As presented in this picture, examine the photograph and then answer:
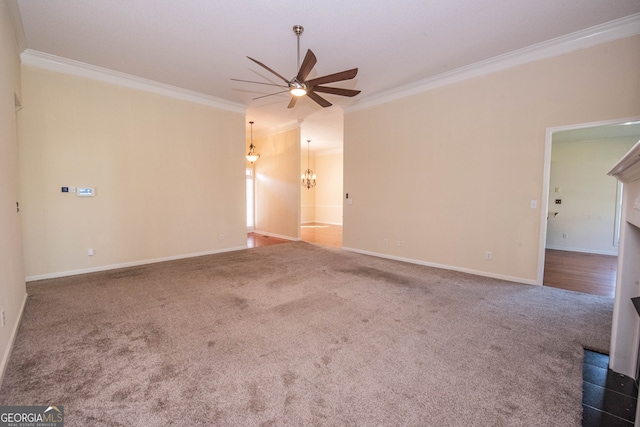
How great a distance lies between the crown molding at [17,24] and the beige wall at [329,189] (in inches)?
354

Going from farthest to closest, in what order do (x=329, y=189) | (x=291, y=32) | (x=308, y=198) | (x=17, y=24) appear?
(x=308, y=198) → (x=329, y=189) → (x=291, y=32) → (x=17, y=24)

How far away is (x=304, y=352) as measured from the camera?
7.02ft

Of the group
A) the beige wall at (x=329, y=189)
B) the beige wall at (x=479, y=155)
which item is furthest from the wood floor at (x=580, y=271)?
the beige wall at (x=329, y=189)

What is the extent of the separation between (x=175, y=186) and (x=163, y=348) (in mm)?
3708

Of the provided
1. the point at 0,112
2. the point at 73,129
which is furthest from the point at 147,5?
the point at 73,129

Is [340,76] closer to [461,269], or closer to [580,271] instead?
[461,269]

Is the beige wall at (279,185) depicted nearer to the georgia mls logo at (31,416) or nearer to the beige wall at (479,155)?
the beige wall at (479,155)

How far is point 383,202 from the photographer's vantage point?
5.37m

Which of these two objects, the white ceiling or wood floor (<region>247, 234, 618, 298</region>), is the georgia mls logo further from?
wood floor (<region>247, 234, 618, 298</region>)

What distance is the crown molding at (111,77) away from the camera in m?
3.79

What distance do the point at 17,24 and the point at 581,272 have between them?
27.8ft

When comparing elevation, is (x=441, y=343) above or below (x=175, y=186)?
below

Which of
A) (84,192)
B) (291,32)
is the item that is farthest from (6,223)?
(291,32)

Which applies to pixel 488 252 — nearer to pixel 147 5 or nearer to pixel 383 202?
pixel 383 202
